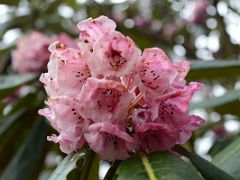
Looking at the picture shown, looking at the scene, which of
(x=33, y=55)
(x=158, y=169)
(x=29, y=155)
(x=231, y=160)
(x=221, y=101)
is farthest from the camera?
(x=33, y=55)

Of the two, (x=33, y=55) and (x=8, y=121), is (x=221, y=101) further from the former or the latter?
(x=33, y=55)

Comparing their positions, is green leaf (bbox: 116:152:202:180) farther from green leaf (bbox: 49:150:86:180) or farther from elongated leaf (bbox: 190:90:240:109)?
elongated leaf (bbox: 190:90:240:109)

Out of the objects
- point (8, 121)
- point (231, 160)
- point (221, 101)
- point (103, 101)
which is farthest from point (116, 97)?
point (8, 121)

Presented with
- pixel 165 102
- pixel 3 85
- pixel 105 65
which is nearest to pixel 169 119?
pixel 165 102

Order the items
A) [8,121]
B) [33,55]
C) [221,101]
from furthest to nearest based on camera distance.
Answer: [33,55]
[8,121]
[221,101]

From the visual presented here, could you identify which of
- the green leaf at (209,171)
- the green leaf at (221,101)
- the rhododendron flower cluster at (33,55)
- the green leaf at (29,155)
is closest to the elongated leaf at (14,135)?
the green leaf at (29,155)

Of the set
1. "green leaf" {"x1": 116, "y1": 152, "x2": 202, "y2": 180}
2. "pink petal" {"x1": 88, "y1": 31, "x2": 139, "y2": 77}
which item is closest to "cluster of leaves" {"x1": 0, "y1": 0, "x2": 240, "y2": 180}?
"green leaf" {"x1": 116, "y1": 152, "x2": 202, "y2": 180}
